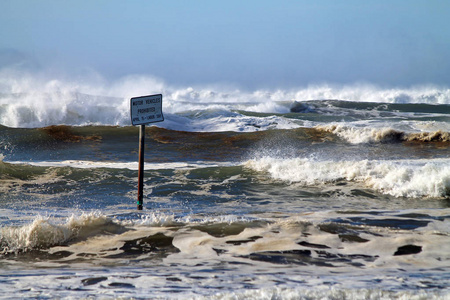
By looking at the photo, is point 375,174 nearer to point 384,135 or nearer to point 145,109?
point 145,109

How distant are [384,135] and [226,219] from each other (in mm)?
13879

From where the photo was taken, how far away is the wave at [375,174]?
893 centimetres

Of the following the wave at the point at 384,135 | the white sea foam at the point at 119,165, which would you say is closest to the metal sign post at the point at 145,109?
the white sea foam at the point at 119,165

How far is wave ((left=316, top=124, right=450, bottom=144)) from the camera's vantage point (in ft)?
58.7

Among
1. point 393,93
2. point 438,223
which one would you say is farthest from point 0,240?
point 393,93

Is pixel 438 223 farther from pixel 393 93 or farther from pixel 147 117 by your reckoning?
pixel 393 93

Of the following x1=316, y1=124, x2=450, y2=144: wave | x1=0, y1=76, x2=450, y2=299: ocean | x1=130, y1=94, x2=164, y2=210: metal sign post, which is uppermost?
x1=130, y1=94, x2=164, y2=210: metal sign post

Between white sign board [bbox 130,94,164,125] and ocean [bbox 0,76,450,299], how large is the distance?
1.37 metres

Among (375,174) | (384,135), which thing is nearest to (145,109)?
(375,174)

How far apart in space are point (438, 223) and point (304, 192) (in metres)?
3.31

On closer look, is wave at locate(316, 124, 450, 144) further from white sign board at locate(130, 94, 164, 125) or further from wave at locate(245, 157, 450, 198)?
white sign board at locate(130, 94, 164, 125)

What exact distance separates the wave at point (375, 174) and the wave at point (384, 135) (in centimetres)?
758

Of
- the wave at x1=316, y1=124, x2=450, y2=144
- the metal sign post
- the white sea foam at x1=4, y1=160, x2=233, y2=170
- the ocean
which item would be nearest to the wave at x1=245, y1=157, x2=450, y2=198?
the ocean

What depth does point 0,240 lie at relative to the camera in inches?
205
